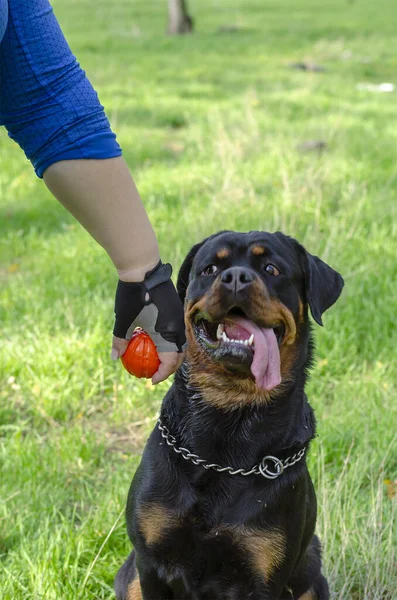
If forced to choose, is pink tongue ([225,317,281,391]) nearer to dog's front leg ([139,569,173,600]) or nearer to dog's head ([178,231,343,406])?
dog's head ([178,231,343,406])

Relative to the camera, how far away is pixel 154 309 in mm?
2207

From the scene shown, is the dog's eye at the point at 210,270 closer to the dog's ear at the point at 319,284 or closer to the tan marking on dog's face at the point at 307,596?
the dog's ear at the point at 319,284

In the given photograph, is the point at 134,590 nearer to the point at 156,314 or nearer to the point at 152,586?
the point at 152,586

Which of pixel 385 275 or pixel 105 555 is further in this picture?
pixel 385 275

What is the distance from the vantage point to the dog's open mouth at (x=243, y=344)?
2.59 meters

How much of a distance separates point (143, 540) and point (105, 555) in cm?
58

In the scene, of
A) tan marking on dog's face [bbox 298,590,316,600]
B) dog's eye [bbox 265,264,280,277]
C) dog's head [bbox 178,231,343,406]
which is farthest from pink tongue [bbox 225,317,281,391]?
tan marking on dog's face [bbox 298,590,316,600]

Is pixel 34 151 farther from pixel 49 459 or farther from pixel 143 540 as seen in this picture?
pixel 49 459

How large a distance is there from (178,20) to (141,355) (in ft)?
64.8

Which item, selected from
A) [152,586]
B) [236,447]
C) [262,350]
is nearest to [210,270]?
[262,350]

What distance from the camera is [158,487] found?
266 cm

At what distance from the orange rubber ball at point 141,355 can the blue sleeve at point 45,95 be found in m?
0.60

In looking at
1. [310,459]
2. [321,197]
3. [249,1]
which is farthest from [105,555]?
[249,1]

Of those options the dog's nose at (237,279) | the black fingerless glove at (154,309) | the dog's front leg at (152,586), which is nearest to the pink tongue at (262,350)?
the dog's nose at (237,279)
